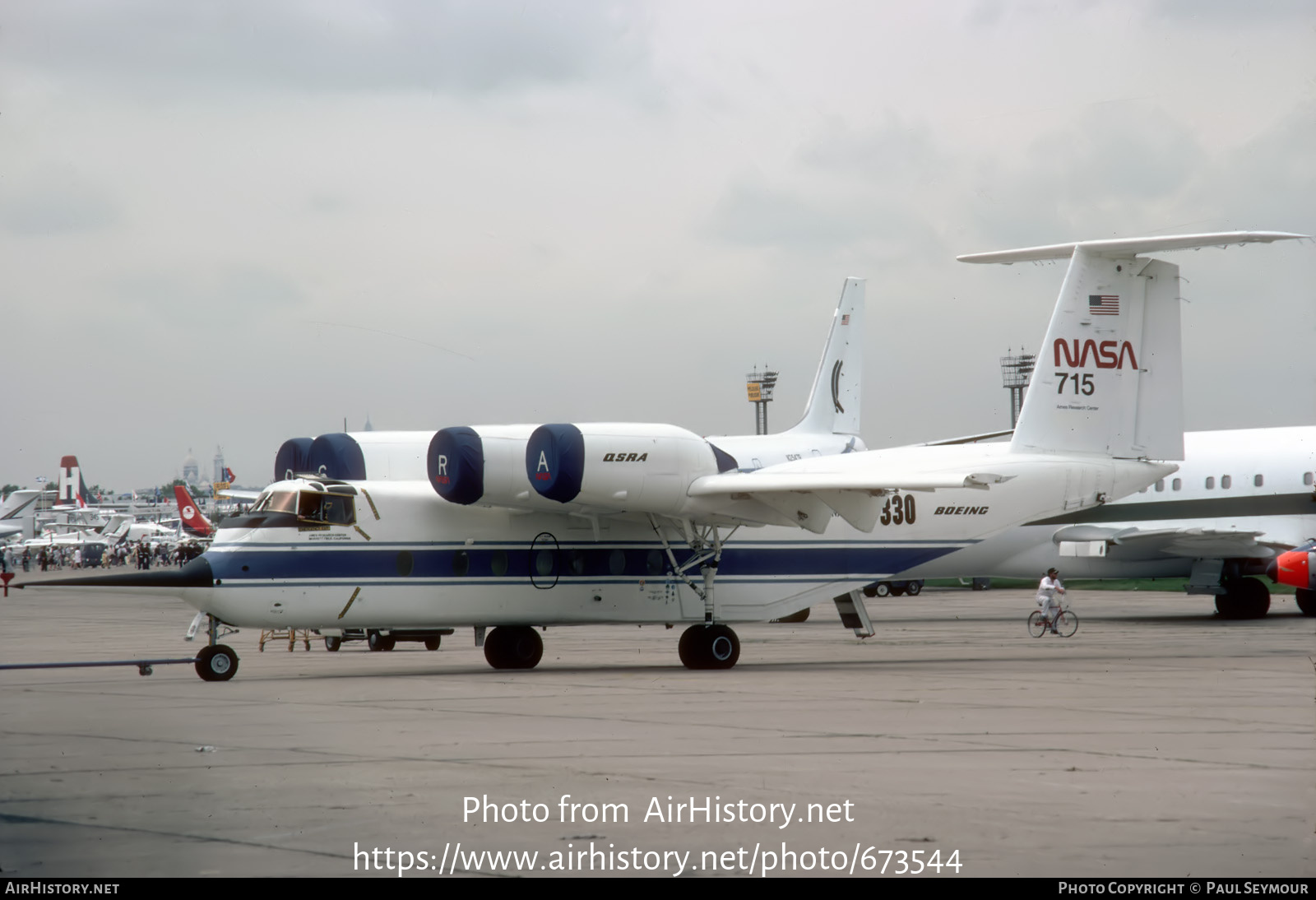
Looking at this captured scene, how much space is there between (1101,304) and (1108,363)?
96 centimetres

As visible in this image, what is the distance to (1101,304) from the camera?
Result: 21219mm

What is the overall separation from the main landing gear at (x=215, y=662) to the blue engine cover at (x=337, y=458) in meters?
3.47

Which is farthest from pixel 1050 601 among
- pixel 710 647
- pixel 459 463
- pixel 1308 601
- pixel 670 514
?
pixel 459 463

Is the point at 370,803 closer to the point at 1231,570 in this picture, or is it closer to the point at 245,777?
the point at 245,777

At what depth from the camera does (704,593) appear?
19.3 metres

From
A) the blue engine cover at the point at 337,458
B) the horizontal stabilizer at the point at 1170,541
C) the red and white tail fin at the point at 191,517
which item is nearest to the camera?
the blue engine cover at the point at 337,458

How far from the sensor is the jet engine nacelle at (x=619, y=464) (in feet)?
57.8

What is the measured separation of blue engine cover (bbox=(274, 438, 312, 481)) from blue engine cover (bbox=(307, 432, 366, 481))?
0.26ft

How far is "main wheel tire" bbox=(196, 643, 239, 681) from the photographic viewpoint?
56.4 ft

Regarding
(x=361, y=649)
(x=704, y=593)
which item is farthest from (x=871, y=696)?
(x=361, y=649)

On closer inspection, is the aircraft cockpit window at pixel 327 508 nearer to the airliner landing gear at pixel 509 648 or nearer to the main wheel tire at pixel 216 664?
the main wheel tire at pixel 216 664

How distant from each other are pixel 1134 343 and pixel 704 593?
27.1 ft

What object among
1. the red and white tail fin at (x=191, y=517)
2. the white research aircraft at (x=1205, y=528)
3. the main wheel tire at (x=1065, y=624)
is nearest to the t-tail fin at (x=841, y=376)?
the white research aircraft at (x=1205, y=528)

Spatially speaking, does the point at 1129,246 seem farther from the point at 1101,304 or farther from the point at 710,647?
the point at 710,647
